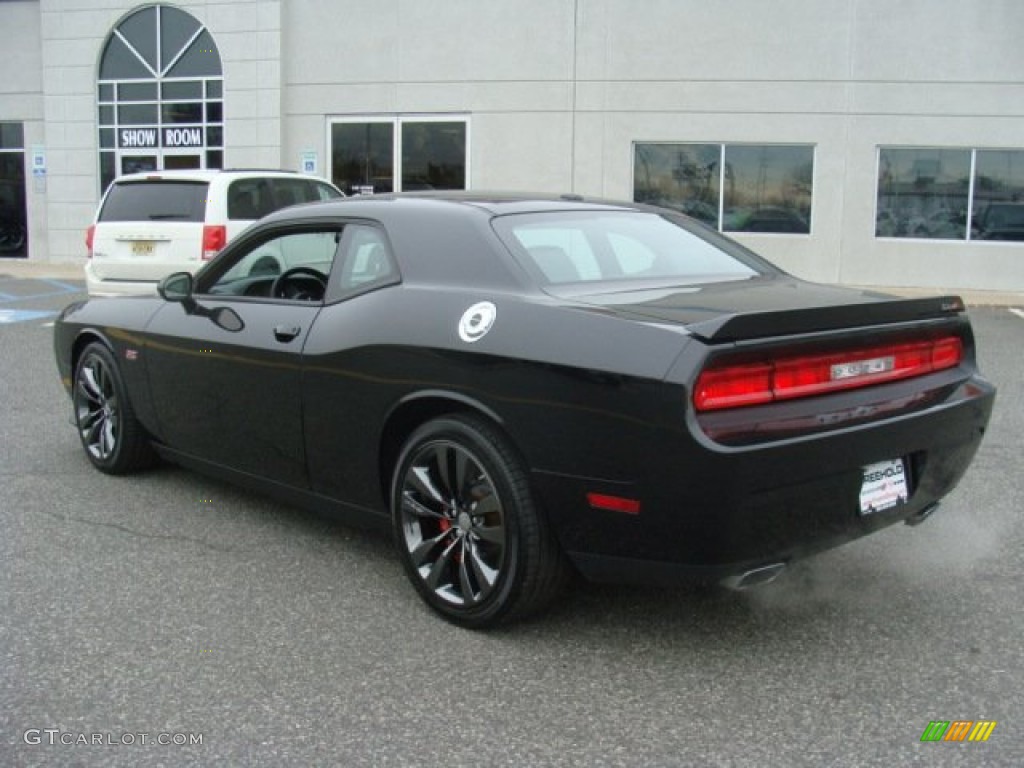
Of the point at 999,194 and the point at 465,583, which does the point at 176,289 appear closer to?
the point at 465,583

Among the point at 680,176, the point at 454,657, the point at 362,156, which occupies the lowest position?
the point at 454,657

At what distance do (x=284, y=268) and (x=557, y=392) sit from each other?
6.77 feet

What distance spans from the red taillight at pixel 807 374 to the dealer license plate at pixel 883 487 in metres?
0.28

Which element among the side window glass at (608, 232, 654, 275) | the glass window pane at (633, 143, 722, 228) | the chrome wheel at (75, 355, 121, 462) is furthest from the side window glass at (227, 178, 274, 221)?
the glass window pane at (633, 143, 722, 228)

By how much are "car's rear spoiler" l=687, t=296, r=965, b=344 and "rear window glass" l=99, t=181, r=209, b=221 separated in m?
8.00

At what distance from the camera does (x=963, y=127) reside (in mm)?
17141

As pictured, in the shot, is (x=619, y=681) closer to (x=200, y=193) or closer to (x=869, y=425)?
(x=869, y=425)

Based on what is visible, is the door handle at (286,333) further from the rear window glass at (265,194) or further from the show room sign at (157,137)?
the show room sign at (157,137)

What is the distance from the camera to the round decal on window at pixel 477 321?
355 cm

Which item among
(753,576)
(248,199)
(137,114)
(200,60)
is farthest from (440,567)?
(137,114)

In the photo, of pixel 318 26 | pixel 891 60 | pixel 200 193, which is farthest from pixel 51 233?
pixel 891 60

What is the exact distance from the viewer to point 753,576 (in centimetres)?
319

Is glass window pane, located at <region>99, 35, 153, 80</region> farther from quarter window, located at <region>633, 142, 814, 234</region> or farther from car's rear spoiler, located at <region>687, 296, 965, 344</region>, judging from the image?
car's rear spoiler, located at <region>687, 296, 965, 344</region>

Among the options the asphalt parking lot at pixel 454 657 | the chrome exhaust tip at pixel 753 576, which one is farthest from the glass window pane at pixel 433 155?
the chrome exhaust tip at pixel 753 576
